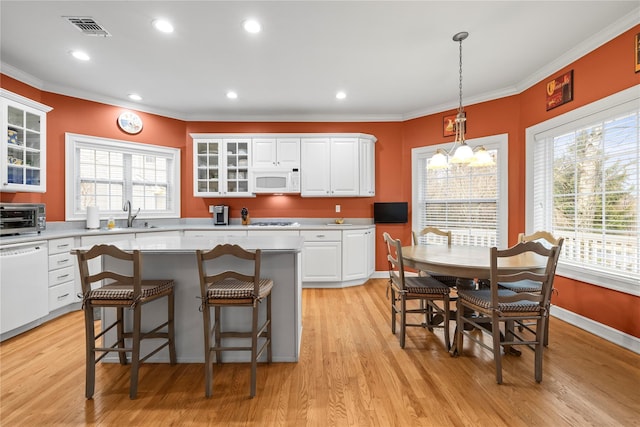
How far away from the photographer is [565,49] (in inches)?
112

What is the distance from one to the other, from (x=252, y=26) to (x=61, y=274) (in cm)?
335

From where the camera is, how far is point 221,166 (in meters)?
4.63

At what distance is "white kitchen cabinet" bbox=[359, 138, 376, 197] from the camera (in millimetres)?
4617

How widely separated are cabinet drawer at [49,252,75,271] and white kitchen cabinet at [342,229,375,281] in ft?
11.3

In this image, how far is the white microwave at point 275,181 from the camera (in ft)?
15.1

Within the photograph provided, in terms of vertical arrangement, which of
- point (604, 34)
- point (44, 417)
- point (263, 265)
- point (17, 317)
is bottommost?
point (44, 417)

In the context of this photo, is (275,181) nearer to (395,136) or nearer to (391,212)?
(391,212)

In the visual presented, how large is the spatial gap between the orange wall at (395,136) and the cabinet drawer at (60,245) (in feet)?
2.72

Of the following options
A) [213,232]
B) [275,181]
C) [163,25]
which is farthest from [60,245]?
[275,181]

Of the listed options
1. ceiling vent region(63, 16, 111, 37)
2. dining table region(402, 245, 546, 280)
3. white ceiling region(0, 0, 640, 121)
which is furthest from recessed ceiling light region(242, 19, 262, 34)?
dining table region(402, 245, 546, 280)

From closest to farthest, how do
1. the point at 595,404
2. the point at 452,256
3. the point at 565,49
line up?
the point at 595,404 < the point at 452,256 < the point at 565,49

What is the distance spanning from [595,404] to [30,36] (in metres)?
5.39

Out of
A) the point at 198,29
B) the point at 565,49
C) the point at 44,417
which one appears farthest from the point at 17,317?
the point at 565,49

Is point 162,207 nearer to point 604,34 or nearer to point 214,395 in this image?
point 214,395
